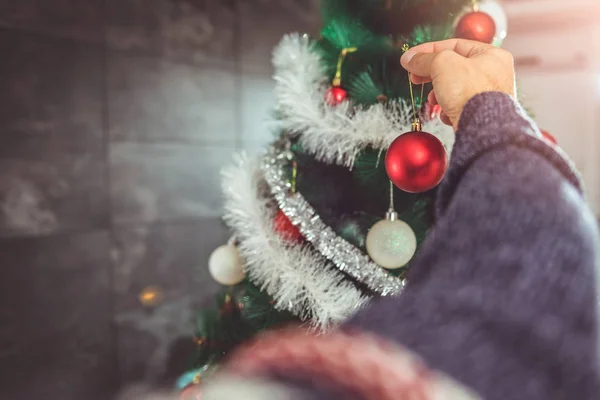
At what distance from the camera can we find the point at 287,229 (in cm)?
72

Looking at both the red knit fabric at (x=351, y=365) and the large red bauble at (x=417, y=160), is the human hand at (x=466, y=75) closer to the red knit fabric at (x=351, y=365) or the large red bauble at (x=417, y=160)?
the large red bauble at (x=417, y=160)

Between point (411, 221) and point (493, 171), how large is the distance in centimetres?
41

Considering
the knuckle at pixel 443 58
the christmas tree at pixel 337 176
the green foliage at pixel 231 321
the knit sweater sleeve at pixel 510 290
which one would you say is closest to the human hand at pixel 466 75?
the knuckle at pixel 443 58

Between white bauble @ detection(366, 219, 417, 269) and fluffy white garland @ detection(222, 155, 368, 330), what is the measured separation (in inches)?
2.4

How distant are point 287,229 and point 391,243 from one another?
16 cm

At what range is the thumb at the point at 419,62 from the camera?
44cm

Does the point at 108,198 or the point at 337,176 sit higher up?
the point at 337,176

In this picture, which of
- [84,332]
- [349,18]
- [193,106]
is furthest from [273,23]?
[84,332]

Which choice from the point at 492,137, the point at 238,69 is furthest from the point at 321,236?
the point at 238,69

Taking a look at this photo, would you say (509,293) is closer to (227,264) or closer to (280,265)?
(280,265)

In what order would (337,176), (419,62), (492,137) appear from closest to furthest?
(492,137), (419,62), (337,176)

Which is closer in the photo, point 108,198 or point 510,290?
point 510,290

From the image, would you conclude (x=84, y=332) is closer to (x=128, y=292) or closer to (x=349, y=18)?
(x=128, y=292)

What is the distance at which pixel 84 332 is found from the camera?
1.22 m
